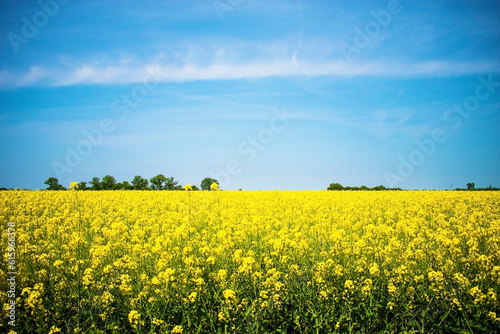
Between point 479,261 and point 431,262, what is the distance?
0.87m

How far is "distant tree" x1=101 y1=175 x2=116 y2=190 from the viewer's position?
40.9 meters

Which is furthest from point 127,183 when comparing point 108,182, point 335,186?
point 335,186

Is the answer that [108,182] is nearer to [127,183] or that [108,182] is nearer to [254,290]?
[127,183]

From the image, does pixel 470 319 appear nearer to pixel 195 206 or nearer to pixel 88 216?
pixel 195 206

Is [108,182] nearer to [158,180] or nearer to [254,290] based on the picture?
[158,180]

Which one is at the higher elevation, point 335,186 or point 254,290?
point 335,186

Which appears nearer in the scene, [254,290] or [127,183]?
[254,290]

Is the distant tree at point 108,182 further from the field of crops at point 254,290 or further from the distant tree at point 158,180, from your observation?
the field of crops at point 254,290

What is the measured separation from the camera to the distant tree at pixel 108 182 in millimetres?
40916

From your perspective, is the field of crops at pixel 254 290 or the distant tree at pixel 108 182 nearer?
the field of crops at pixel 254 290

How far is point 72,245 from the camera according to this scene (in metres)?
7.11

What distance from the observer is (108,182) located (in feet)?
→ 150

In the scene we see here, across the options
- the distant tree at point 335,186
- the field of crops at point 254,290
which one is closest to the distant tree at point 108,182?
the distant tree at point 335,186

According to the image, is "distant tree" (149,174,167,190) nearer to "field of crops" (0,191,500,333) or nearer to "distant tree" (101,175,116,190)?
"distant tree" (101,175,116,190)
